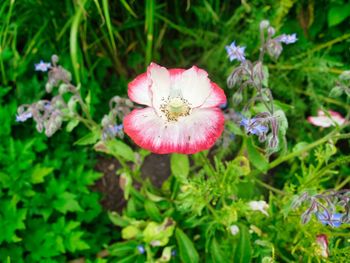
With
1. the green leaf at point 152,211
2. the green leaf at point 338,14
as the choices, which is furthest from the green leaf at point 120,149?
the green leaf at point 338,14

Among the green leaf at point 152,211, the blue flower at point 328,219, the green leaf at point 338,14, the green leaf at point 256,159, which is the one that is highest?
the green leaf at point 338,14

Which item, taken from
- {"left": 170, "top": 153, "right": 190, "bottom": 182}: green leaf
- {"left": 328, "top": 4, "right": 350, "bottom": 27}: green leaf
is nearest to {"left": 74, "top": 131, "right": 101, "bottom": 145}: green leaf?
{"left": 170, "top": 153, "right": 190, "bottom": 182}: green leaf

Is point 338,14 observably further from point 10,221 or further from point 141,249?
point 10,221

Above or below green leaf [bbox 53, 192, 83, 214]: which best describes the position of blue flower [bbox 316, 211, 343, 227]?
above

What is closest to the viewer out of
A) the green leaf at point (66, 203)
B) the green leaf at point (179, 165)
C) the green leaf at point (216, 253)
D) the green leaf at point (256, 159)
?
the green leaf at point (256, 159)

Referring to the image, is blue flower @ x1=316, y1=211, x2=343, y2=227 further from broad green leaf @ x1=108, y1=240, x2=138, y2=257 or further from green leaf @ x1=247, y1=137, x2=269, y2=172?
broad green leaf @ x1=108, y1=240, x2=138, y2=257

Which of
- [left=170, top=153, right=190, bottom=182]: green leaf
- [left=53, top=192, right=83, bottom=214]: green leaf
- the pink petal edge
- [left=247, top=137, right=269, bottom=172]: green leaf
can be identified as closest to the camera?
the pink petal edge

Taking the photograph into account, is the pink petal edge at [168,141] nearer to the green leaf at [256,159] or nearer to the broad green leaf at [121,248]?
the green leaf at [256,159]
